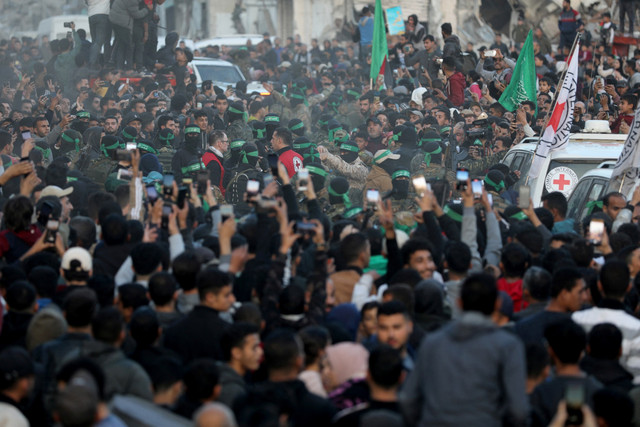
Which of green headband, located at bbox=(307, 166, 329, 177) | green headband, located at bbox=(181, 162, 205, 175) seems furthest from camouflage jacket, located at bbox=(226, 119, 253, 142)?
green headband, located at bbox=(307, 166, 329, 177)

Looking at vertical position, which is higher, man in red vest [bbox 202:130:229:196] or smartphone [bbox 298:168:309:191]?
smartphone [bbox 298:168:309:191]

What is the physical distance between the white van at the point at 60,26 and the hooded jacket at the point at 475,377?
912 inches

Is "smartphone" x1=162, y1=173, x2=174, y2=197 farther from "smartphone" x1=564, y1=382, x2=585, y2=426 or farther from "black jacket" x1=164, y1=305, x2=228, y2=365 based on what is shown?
"smartphone" x1=564, y1=382, x2=585, y2=426

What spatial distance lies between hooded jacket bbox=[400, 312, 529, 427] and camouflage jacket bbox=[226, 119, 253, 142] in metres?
9.99

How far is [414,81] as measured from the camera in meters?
21.0

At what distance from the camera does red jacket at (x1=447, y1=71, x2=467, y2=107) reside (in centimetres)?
1706

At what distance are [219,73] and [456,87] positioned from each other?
6.52 metres

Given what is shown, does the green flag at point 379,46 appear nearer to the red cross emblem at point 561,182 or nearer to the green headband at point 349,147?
the green headband at point 349,147

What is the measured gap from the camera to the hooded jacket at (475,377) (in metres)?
4.39

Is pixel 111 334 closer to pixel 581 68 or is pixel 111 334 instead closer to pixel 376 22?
pixel 376 22

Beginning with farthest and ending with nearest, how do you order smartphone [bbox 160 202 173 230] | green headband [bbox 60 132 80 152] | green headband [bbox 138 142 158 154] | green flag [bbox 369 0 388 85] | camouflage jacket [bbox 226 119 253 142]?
green flag [bbox 369 0 388 85], camouflage jacket [bbox 226 119 253 142], green headband [bbox 60 132 80 152], green headband [bbox 138 142 158 154], smartphone [bbox 160 202 173 230]

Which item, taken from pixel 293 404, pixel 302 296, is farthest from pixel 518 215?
pixel 293 404

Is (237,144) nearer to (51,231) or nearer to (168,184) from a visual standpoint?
(168,184)

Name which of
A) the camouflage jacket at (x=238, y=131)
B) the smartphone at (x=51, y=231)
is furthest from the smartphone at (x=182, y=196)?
the camouflage jacket at (x=238, y=131)
